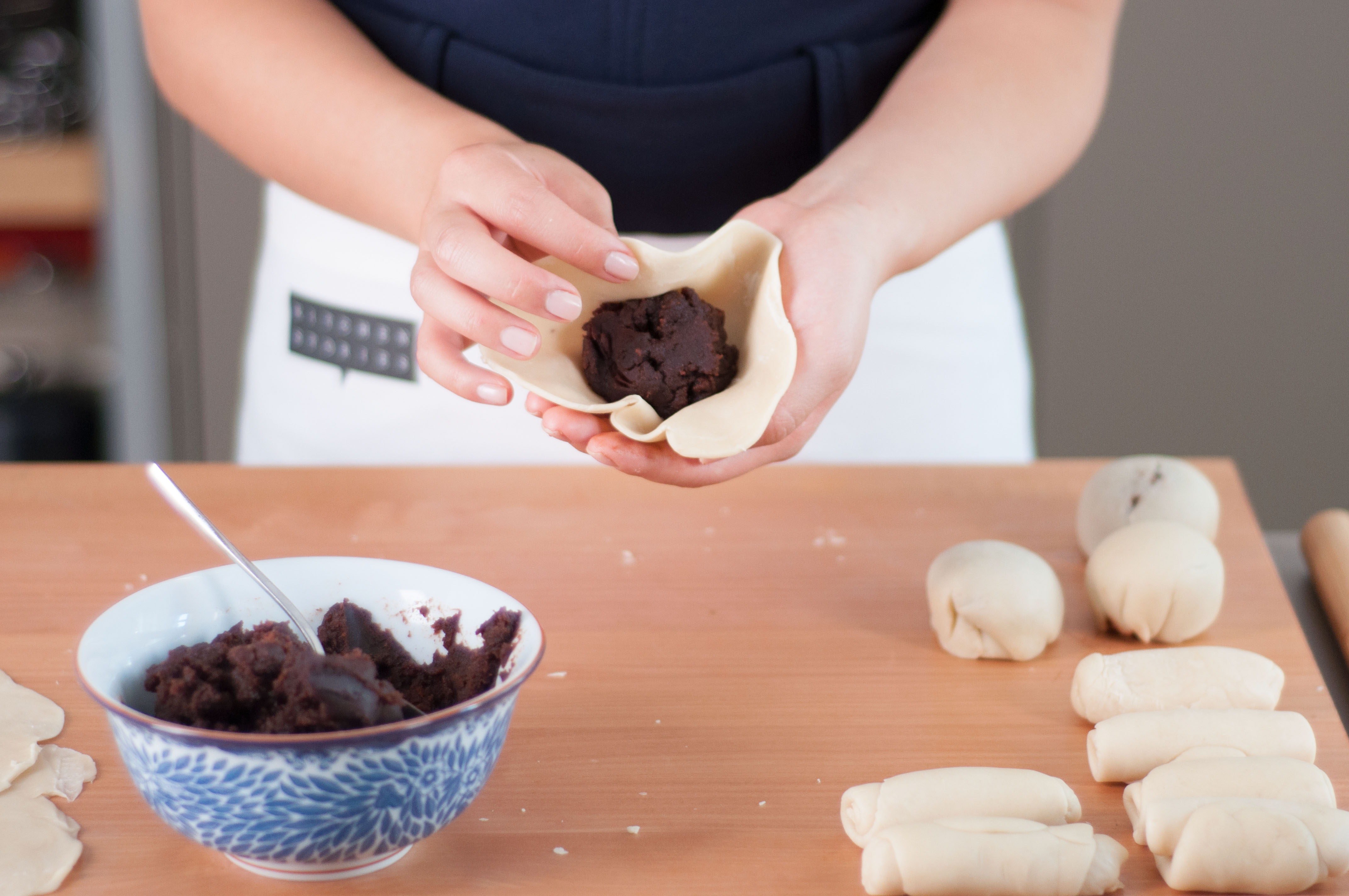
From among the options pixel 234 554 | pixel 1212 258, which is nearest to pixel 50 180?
pixel 234 554

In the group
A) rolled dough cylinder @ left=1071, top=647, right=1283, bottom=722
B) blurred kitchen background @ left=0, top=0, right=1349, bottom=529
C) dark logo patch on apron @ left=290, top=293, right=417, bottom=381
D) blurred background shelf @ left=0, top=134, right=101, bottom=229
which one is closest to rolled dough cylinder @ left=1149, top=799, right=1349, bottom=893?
rolled dough cylinder @ left=1071, top=647, right=1283, bottom=722

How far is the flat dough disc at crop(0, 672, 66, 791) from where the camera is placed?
716 mm

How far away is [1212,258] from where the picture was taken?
2.56 m

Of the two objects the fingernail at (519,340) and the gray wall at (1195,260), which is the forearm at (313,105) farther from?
the gray wall at (1195,260)

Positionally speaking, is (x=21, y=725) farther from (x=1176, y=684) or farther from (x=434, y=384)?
(x=1176, y=684)

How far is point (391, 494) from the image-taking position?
117 cm

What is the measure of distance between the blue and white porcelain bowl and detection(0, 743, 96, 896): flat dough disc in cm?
8

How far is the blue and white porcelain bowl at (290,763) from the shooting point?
0.56 metres

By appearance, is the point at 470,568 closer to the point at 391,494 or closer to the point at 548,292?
the point at 391,494

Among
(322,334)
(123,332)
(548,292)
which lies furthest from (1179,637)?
(123,332)

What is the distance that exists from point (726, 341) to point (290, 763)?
0.50 meters

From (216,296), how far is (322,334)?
140 cm

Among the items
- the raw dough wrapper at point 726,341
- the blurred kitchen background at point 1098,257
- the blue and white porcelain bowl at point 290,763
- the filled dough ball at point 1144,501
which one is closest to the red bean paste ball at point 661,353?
the raw dough wrapper at point 726,341

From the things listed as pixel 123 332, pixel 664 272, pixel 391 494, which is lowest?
pixel 123 332
